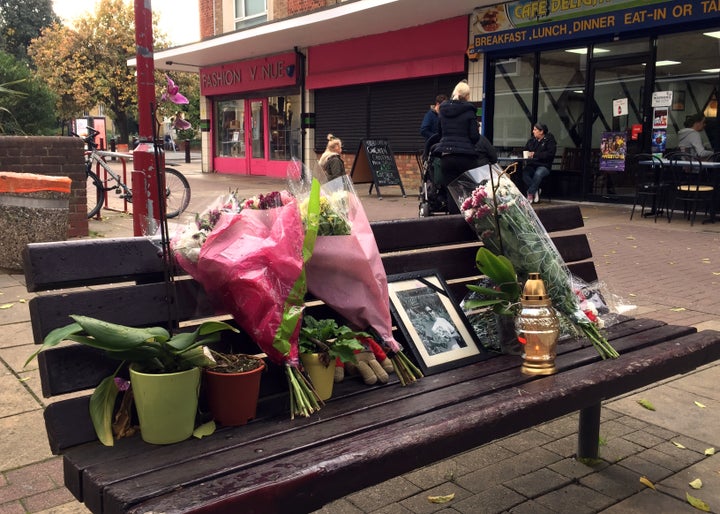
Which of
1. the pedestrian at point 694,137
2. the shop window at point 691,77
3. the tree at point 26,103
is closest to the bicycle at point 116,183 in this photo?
the tree at point 26,103

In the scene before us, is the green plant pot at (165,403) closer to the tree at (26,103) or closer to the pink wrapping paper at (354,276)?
the pink wrapping paper at (354,276)

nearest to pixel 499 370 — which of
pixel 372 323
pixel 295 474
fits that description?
pixel 372 323

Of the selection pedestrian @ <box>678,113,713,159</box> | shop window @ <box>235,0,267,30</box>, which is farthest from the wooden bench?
shop window @ <box>235,0,267,30</box>

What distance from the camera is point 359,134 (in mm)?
18625

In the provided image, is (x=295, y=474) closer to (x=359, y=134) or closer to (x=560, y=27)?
(x=560, y=27)

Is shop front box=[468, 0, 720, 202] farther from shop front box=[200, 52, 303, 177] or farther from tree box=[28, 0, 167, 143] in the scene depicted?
tree box=[28, 0, 167, 143]

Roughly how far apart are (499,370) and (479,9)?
13361 millimetres

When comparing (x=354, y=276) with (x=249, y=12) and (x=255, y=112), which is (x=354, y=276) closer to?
(x=255, y=112)

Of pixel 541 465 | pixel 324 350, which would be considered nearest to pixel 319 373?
pixel 324 350

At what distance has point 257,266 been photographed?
6.40ft

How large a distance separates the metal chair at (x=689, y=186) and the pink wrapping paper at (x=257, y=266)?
9.69m

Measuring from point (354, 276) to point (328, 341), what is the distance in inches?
8.8

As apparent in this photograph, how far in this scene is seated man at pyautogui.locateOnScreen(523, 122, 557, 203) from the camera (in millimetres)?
13195

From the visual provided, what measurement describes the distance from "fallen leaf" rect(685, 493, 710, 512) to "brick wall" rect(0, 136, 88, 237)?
721 centimetres
